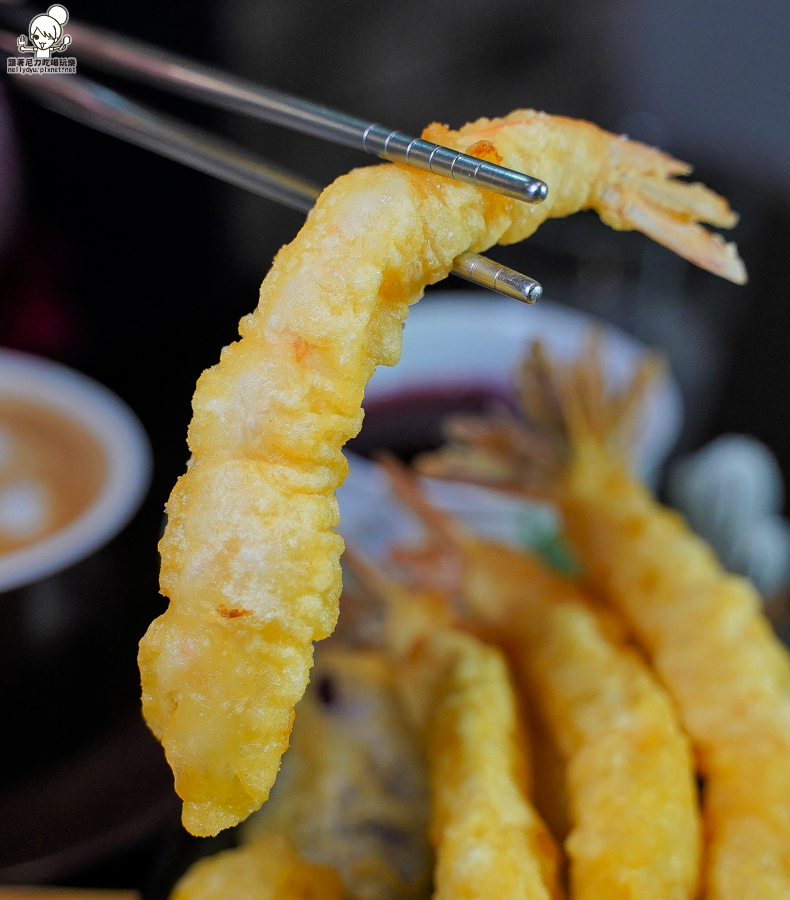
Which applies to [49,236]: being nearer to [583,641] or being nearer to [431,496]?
[431,496]

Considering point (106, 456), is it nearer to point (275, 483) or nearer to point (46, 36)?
point (46, 36)

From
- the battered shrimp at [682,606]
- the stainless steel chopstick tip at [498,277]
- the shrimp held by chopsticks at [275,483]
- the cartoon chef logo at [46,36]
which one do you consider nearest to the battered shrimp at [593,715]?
the battered shrimp at [682,606]

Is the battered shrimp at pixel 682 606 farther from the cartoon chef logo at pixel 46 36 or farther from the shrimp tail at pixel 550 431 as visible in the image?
the cartoon chef logo at pixel 46 36

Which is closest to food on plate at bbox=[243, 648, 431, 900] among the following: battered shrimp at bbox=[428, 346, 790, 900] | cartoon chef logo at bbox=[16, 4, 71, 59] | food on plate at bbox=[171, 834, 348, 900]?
food on plate at bbox=[171, 834, 348, 900]

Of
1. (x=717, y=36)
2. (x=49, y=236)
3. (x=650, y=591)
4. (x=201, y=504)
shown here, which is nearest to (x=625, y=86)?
(x=717, y=36)

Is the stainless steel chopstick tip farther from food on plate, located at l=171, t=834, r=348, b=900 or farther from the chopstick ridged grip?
food on plate, located at l=171, t=834, r=348, b=900

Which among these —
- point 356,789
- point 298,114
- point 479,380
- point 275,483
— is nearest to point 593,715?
point 356,789
